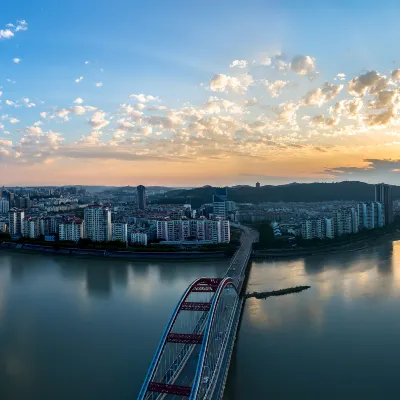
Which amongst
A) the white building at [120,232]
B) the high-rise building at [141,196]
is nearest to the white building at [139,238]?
the white building at [120,232]

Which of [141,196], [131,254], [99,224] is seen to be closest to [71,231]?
[99,224]

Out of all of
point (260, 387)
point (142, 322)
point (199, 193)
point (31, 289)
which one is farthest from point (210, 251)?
point (199, 193)

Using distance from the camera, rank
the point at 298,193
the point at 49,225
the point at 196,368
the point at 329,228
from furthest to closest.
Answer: the point at 298,193 → the point at 49,225 → the point at 329,228 → the point at 196,368

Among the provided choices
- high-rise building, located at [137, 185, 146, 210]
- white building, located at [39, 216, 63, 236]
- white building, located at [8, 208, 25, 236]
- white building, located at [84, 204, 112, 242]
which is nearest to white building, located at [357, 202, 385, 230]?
white building, located at [84, 204, 112, 242]

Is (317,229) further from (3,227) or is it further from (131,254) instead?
(3,227)

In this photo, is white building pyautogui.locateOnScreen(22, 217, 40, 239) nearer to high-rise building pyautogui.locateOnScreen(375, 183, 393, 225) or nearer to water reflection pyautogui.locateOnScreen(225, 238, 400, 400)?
water reflection pyautogui.locateOnScreen(225, 238, 400, 400)

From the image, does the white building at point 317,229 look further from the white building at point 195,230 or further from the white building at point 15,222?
the white building at point 15,222
